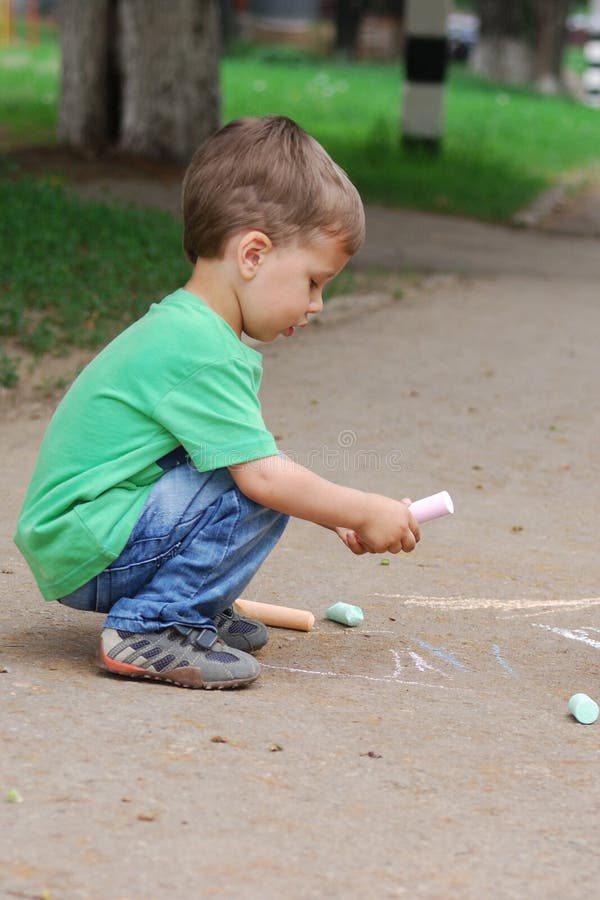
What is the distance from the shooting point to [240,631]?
3.30 meters

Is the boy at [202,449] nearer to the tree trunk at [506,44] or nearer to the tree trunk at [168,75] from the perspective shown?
the tree trunk at [168,75]

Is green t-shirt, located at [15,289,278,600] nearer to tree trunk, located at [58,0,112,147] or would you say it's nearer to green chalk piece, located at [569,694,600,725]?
green chalk piece, located at [569,694,600,725]

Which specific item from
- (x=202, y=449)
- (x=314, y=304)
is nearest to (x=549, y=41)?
(x=314, y=304)

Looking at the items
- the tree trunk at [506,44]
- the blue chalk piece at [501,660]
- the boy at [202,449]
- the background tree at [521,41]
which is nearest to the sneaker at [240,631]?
the boy at [202,449]

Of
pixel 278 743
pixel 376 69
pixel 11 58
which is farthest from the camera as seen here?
pixel 376 69

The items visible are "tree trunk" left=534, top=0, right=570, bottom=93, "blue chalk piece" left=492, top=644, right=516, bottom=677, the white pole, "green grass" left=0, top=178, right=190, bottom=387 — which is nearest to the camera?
"blue chalk piece" left=492, top=644, right=516, bottom=677

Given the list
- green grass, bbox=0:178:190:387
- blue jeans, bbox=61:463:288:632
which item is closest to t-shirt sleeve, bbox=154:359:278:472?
blue jeans, bbox=61:463:288:632

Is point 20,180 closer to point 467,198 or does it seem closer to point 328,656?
point 467,198

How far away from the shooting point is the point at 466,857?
231 cm

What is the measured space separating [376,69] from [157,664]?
29.8 m

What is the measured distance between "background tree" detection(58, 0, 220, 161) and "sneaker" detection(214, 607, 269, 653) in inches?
323

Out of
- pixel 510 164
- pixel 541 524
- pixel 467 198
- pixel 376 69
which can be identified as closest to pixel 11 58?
pixel 376 69

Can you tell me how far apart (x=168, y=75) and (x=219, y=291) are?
27.2 ft

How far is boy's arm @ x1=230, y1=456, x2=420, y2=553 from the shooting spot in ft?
9.53
